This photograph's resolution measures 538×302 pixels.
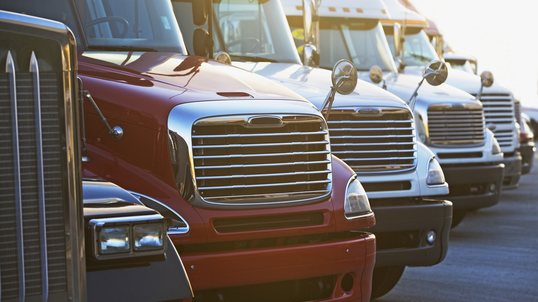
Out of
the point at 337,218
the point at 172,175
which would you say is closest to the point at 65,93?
the point at 172,175

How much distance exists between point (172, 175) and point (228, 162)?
0.31 m

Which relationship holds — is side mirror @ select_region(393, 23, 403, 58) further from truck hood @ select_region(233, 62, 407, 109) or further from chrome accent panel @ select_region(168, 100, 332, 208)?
chrome accent panel @ select_region(168, 100, 332, 208)

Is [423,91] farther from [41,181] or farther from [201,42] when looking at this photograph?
[41,181]

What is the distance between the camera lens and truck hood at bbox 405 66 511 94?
444 inches

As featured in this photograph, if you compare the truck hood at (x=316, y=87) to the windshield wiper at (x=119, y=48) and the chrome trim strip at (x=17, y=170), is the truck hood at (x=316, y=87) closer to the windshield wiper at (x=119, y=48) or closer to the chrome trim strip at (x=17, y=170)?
the windshield wiper at (x=119, y=48)

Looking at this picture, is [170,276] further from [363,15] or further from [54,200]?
[363,15]

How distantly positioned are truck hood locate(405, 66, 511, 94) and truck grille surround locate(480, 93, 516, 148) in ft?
0.29

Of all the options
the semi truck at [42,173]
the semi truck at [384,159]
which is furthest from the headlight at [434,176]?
the semi truck at [42,173]

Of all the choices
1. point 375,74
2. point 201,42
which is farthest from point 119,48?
point 375,74

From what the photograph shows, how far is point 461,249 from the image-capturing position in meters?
8.70

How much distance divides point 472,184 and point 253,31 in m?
3.43

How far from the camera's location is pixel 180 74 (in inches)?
184

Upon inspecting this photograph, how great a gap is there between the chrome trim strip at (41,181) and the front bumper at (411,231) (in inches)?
132

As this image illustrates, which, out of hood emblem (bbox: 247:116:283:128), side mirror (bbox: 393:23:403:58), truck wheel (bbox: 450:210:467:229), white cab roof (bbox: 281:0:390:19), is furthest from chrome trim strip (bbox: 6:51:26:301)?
side mirror (bbox: 393:23:403:58)
